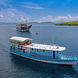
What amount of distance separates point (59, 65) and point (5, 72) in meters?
16.8

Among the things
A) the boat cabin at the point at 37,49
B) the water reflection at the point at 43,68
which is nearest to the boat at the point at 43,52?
the boat cabin at the point at 37,49

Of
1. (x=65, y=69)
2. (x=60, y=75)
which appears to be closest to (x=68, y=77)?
(x=60, y=75)

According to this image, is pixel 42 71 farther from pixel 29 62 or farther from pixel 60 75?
pixel 29 62

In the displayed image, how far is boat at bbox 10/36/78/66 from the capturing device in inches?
1409

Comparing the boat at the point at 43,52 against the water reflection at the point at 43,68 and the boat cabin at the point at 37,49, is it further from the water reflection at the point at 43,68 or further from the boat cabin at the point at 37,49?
the water reflection at the point at 43,68

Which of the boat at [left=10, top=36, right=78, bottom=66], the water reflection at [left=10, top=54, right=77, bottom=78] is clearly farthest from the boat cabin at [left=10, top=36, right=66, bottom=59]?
the water reflection at [left=10, top=54, right=77, bottom=78]

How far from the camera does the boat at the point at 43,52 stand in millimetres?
35781

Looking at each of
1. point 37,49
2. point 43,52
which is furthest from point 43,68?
point 37,49

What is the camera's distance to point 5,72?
3162 cm

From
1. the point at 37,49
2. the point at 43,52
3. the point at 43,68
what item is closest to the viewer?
the point at 43,68

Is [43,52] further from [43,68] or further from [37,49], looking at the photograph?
[43,68]

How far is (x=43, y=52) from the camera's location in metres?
39.0

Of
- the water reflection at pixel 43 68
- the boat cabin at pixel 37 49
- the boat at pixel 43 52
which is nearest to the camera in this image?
the water reflection at pixel 43 68

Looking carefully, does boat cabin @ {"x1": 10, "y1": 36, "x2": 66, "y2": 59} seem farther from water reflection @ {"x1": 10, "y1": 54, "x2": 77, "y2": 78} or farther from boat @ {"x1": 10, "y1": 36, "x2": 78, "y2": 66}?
water reflection @ {"x1": 10, "y1": 54, "x2": 77, "y2": 78}
